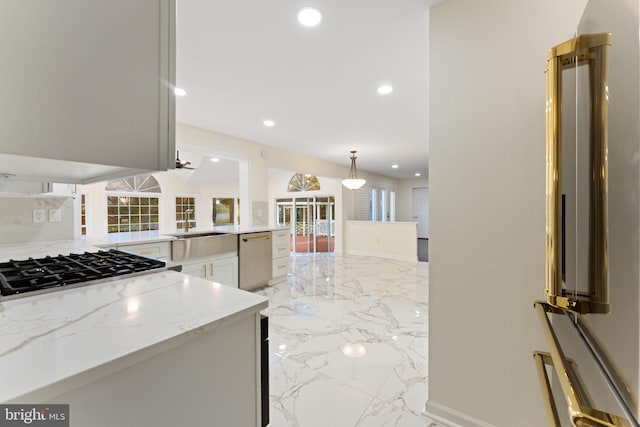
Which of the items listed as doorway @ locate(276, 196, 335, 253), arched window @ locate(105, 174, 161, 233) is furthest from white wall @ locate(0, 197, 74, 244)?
arched window @ locate(105, 174, 161, 233)

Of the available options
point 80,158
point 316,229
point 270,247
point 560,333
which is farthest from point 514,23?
point 316,229

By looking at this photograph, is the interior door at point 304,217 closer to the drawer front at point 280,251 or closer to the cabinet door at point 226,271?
the drawer front at point 280,251

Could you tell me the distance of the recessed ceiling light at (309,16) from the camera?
160cm

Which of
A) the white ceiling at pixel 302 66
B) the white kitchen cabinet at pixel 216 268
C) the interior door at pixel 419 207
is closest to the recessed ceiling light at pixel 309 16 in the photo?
the white ceiling at pixel 302 66

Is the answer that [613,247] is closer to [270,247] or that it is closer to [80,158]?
[80,158]

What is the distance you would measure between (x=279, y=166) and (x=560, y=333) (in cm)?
471

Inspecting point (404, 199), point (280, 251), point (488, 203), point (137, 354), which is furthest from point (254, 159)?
point (404, 199)

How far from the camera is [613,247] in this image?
1.83 feet

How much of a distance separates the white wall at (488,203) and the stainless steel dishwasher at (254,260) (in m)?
2.70

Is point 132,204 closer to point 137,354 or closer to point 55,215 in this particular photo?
point 55,215

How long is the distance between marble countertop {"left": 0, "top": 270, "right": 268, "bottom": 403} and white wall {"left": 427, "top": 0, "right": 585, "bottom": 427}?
109 centimetres

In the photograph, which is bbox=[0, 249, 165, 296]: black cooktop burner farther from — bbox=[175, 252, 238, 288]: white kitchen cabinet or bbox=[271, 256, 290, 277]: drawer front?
bbox=[271, 256, 290, 277]: drawer front

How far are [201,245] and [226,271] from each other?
514 mm

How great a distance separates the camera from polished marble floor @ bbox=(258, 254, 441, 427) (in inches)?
62.6
